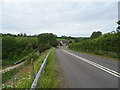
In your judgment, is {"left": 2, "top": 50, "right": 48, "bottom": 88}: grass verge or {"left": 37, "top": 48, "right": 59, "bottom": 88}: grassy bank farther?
{"left": 2, "top": 50, "right": 48, "bottom": 88}: grass verge

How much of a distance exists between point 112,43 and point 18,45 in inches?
2087

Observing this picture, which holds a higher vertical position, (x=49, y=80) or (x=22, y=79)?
(x=49, y=80)

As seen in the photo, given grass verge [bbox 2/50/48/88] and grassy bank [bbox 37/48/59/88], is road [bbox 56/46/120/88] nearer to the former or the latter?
grassy bank [bbox 37/48/59/88]

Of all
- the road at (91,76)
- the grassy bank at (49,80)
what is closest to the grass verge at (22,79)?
the grassy bank at (49,80)

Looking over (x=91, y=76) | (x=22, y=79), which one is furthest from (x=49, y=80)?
(x=22, y=79)

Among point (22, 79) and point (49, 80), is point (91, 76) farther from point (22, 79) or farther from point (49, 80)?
point (22, 79)

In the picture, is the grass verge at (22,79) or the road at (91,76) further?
the grass verge at (22,79)

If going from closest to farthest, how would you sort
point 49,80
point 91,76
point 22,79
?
point 49,80 → point 91,76 → point 22,79

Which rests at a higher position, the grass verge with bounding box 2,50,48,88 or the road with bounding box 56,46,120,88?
the road with bounding box 56,46,120,88

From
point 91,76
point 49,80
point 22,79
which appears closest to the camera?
Answer: point 49,80

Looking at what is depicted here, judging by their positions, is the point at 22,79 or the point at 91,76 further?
the point at 22,79

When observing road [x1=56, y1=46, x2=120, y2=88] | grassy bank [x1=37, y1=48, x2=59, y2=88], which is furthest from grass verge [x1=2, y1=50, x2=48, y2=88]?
road [x1=56, y1=46, x2=120, y2=88]

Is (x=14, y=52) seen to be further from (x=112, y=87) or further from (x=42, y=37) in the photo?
(x=112, y=87)

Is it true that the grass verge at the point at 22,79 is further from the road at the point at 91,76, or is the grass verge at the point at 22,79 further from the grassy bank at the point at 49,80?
the road at the point at 91,76
